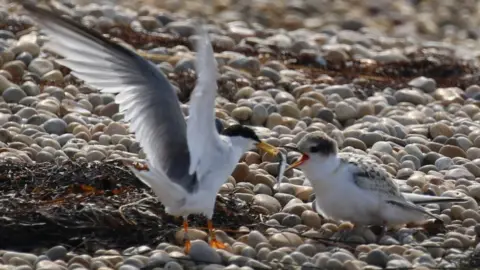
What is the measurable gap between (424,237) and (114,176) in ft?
5.92

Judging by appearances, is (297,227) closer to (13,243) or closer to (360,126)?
(13,243)

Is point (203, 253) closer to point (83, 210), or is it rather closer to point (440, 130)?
point (83, 210)

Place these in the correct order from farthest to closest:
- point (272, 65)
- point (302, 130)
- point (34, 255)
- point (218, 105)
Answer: point (272, 65), point (218, 105), point (302, 130), point (34, 255)

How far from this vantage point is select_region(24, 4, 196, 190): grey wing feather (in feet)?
19.6

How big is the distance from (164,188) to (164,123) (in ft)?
1.52

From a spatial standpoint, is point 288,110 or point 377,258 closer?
point 377,258

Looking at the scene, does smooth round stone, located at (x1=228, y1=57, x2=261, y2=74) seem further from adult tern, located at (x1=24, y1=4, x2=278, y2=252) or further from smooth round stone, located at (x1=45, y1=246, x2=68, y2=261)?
smooth round stone, located at (x1=45, y1=246, x2=68, y2=261)

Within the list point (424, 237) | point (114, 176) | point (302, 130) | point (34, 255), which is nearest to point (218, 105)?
point (302, 130)

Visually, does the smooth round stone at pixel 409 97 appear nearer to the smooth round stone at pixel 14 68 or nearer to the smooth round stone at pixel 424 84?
the smooth round stone at pixel 424 84

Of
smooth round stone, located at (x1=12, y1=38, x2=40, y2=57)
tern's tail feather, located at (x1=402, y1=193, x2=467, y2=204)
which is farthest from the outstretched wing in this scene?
smooth round stone, located at (x1=12, y1=38, x2=40, y2=57)

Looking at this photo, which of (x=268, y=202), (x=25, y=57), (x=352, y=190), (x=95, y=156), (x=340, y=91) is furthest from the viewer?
(x=340, y=91)

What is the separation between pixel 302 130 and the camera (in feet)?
27.0

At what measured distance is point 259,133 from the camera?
26.5 feet

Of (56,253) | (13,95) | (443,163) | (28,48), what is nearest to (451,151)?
(443,163)
